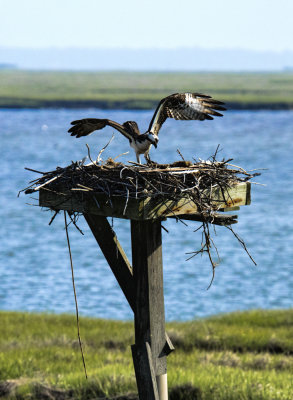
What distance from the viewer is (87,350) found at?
44.9 feet

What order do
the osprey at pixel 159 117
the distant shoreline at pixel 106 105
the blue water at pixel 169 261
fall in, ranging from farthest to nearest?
the distant shoreline at pixel 106 105, the blue water at pixel 169 261, the osprey at pixel 159 117

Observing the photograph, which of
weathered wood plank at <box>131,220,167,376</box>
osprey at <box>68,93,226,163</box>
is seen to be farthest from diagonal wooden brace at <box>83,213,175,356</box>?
osprey at <box>68,93,226,163</box>

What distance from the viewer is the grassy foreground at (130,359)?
10062 millimetres

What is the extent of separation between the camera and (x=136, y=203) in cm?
609

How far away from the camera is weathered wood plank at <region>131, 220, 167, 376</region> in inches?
258

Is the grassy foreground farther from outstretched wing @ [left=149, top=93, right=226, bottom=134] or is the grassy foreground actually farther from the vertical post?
outstretched wing @ [left=149, top=93, right=226, bottom=134]

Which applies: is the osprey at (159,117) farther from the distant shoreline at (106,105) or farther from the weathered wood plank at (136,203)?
the distant shoreline at (106,105)

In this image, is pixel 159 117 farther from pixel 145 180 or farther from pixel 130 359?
pixel 130 359

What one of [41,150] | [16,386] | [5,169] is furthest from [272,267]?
[41,150]

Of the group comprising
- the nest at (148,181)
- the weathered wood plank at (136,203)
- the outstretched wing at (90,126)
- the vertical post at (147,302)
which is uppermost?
the outstretched wing at (90,126)

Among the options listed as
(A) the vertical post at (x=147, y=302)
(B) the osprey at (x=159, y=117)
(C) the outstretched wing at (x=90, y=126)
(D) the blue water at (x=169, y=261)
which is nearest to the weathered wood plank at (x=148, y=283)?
(A) the vertical post at (x=147, y=302)

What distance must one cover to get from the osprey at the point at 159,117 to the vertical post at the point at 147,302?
0.65 meters

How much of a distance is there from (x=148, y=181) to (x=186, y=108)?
1.22m

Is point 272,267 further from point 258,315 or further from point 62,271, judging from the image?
point 258,315
